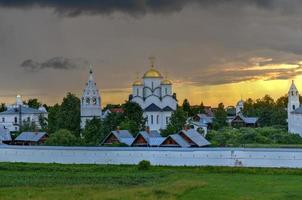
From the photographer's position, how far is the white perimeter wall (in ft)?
127

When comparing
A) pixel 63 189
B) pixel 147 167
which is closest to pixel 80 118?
pixel 147 167

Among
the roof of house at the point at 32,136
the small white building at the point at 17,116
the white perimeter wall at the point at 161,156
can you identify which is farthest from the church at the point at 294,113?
the small white building at the point at 17,116

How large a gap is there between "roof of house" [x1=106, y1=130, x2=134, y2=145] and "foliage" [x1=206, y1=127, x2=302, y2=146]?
8.25m

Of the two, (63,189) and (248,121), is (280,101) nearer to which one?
(248,121)

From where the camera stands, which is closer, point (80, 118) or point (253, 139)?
point (253, 139)

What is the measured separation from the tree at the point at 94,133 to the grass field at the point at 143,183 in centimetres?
1600

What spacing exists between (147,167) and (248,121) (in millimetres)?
55204

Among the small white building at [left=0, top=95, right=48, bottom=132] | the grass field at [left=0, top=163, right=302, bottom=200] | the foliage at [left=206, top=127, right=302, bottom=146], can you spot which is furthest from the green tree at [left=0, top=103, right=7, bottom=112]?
the grass field at [left=0, top=163, right=302, bottom=200]

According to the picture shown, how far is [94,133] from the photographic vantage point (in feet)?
195

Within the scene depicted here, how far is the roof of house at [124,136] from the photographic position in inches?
2115

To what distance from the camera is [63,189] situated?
93.9 feet

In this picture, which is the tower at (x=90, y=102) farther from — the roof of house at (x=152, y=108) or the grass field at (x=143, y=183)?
the grass field at (x=143, y=183)

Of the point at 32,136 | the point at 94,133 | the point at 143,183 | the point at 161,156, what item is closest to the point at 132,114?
the point at 94,133

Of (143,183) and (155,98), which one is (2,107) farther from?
(143,183)
